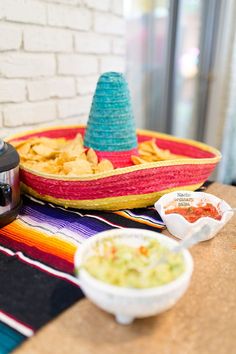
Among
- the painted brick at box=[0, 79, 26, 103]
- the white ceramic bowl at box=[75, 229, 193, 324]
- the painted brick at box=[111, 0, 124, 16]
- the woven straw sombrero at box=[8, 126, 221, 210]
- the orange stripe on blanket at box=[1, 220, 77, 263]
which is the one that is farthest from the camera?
the painted brick at box=[111, 0, 124, 16]

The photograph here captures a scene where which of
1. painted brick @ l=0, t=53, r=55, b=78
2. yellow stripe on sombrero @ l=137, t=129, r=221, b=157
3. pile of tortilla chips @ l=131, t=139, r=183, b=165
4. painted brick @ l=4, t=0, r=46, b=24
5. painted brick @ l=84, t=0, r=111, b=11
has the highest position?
painted brick @ l=84, t=0, r=111, b=11

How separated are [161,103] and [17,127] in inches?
47.7

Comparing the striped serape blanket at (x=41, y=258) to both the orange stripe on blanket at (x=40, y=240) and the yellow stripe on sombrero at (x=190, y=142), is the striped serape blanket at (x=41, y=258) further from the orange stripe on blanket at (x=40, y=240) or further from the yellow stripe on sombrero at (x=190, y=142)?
the yellow stripe on sombrero at (x=190, y=142)

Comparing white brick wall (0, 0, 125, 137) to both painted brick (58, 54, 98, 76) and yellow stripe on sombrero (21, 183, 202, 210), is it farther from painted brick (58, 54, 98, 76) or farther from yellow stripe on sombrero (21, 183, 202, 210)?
yellow stripe on sombrero (21, 183, 202, 210)

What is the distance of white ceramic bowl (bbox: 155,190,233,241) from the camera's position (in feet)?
2.04

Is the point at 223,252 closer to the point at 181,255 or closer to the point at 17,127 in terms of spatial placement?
the point at 181,255

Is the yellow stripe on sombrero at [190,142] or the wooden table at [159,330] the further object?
the yellow stripe on sombrero at [190,142]

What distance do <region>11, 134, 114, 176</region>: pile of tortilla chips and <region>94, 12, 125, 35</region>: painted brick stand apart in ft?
1.73

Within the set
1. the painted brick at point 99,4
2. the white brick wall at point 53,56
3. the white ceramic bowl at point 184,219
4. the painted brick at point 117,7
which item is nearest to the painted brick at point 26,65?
the white brick wall at point 53,56

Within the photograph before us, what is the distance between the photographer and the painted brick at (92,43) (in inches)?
45.1

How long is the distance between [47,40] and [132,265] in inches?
33.1

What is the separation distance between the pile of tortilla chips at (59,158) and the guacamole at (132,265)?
0.30 metres

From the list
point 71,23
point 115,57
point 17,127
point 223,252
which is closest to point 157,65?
point 115,57

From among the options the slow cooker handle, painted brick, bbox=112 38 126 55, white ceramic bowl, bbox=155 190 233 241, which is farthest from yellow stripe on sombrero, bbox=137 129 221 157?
the slow cooker handle
